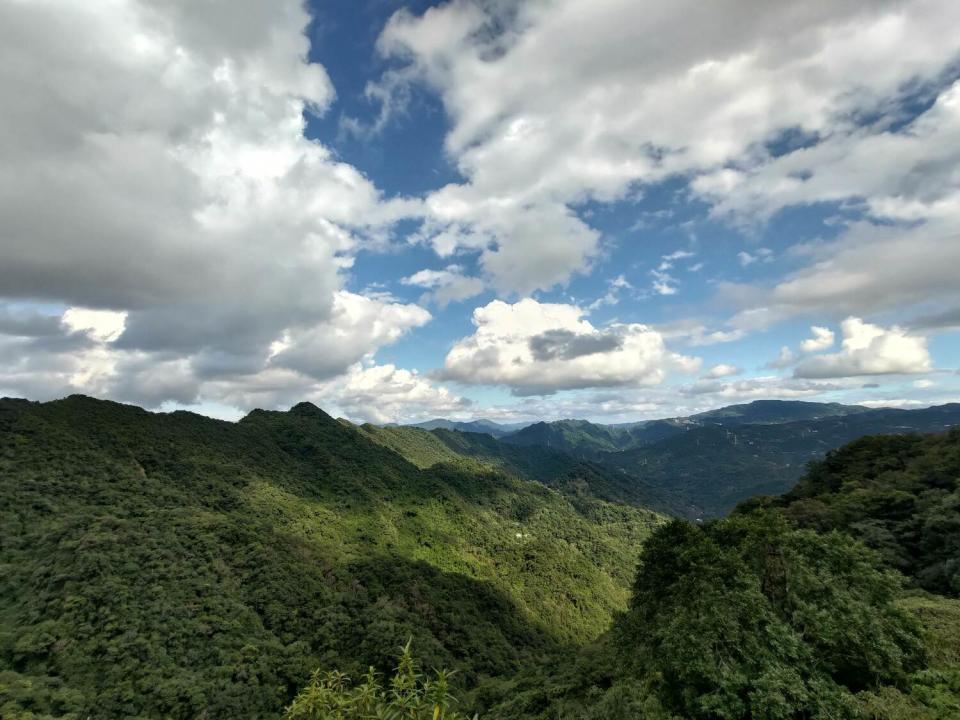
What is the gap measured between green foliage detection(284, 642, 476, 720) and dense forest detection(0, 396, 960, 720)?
11 cm

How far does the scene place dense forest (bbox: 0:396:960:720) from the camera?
2702cm

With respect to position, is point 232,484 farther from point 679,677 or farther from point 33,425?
point 679,677

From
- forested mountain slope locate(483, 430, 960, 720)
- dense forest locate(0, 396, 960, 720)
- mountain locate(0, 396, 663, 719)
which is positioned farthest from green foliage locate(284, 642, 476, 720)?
mountain locate(0, 396, 663, 719)

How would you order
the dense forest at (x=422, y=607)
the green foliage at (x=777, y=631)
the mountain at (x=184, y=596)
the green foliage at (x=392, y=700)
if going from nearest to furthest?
1. the green foliage at (x=392, y=700)
2. the green foliage at (x=777, y=631)
3. the dense forest at (x=422, y=607)
4. the mountain at (x=184, y=596)

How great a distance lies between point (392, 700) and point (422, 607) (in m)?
144

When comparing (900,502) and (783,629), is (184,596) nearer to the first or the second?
→ (783,629)

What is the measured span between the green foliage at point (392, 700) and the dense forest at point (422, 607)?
0.11 m

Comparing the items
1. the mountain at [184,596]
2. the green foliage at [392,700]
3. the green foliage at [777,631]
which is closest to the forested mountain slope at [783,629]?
the green foliage at [777,631]

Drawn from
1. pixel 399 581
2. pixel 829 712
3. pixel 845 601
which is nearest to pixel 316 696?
pixel 829 712

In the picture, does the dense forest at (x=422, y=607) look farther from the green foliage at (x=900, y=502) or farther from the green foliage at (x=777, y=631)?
the green foliage at (x=900, y=502)

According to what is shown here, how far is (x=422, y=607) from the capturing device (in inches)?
5384

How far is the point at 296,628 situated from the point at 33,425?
133 metres

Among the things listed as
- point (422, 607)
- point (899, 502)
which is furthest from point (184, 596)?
point (899, 502)

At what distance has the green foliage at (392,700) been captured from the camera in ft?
30.1
